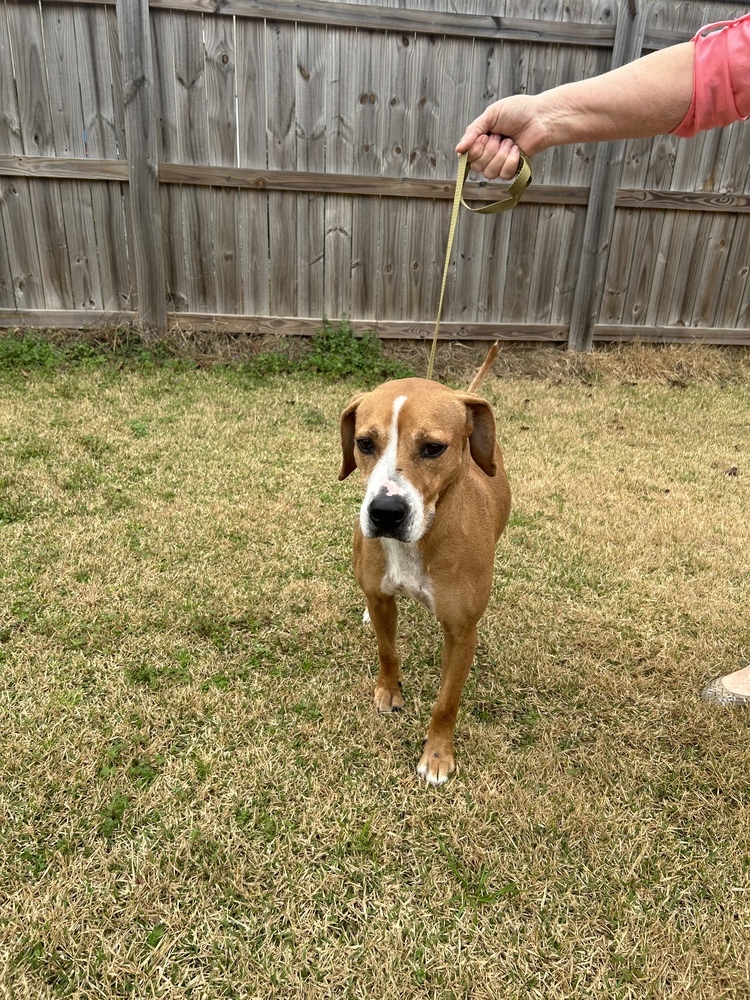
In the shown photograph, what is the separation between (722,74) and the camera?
6.51ft

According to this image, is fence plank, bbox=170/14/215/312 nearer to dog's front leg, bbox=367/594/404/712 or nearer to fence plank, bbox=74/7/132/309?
fence plank, bbox=74/7/132/309

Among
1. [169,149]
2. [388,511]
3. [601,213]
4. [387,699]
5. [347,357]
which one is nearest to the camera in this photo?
[388,511]

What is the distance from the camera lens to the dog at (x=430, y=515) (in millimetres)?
2014

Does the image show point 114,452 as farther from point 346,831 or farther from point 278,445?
point 346,831

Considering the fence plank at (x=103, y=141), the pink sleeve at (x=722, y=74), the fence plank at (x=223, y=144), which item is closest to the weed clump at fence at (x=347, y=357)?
the fence plank at (x=223, y=144)

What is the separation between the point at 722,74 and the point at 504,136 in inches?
30.4

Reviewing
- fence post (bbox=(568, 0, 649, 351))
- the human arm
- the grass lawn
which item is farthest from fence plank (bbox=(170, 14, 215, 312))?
the human arm

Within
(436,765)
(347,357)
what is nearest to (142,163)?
(347,357)

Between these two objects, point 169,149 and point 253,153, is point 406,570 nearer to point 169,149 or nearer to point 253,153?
point 253,153

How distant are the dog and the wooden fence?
477cm

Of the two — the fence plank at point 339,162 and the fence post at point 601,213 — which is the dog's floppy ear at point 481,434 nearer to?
the fence plank at point 339,162

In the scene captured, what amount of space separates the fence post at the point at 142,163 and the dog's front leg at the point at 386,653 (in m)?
5.04

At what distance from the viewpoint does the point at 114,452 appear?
4656mm

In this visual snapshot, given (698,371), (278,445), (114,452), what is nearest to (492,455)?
(278,445)
